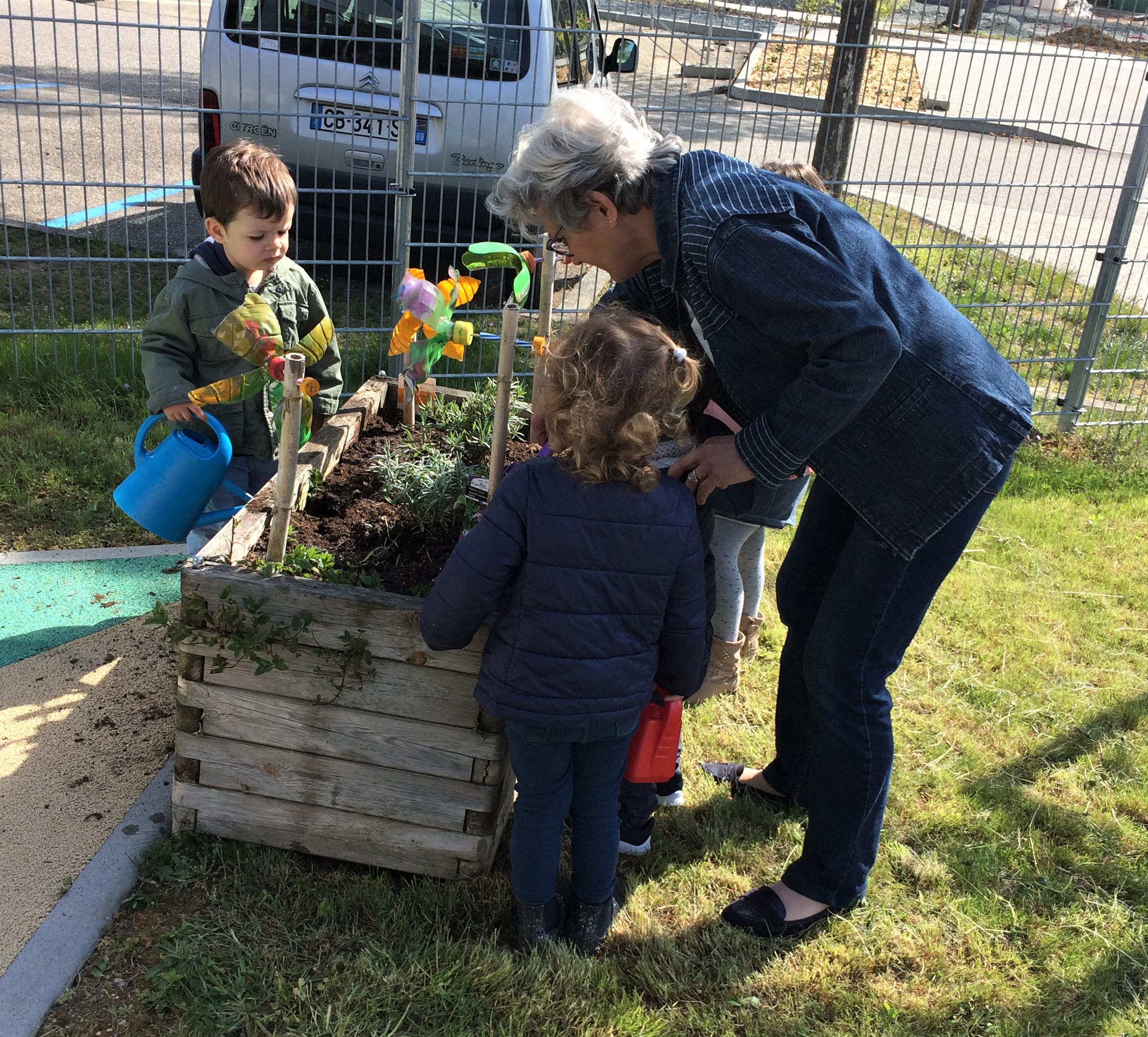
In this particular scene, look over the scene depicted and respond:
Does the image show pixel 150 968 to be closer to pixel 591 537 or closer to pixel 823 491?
pixel 591 537

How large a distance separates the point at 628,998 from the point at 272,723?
0.96m

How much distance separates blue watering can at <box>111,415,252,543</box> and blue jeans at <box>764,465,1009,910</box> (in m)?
1.46

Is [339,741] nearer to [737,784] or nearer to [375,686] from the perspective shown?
[375,686]

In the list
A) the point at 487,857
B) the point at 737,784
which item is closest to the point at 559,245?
the point at 487,857

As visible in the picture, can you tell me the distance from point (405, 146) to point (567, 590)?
9.52 ft

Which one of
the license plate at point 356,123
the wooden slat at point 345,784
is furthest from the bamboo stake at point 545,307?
the license plate at point 356,123

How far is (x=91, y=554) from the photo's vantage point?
3615 mm

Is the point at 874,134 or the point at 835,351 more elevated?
the point at 874,134

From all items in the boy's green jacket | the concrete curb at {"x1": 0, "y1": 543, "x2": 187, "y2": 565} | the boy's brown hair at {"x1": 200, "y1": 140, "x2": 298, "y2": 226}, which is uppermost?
the boy's brown hair at {"x1": 200, "y1": 140, "x2": 298, "y2": 226}

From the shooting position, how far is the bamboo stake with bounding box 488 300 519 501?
2.43 meters

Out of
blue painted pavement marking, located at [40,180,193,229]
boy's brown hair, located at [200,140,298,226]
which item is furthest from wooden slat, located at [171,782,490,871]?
blue painted pavement marking, located at [40,180,193,229]

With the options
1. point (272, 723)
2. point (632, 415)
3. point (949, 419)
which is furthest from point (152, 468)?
point (949, 419)

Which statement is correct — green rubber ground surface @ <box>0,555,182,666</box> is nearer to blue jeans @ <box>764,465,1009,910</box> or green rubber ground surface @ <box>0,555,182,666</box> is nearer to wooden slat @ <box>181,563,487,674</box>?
wooden slat @ <box>181,563,487,674</box>

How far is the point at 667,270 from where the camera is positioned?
6.45ft
